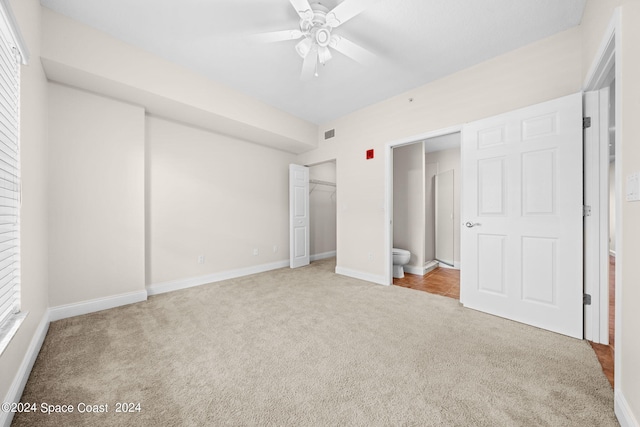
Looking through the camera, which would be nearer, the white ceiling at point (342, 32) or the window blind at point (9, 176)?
the window blind at point (9, 176)

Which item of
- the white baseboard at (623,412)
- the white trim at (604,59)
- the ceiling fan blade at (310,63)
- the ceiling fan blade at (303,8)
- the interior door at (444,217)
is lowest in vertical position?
the white baseboard at (623,412)

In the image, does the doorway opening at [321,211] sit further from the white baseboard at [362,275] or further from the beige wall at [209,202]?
the white baseboard at [362,275]

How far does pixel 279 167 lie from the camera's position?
467cm

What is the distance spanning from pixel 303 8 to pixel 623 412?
2930 millimetres

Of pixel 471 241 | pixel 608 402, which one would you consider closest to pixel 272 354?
pixel 608 402

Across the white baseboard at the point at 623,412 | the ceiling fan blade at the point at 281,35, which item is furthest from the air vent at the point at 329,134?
the white baseboard at the point at 623,412

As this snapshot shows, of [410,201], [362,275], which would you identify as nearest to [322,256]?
[362,275]

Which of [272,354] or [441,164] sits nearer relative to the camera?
[272,354]

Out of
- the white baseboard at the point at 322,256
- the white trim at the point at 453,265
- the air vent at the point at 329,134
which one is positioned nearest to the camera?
the air vent at the point at 329,134

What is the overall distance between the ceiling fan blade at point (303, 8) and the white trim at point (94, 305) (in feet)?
11.0

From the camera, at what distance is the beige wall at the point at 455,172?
15.1ft

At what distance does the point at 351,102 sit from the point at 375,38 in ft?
4.30

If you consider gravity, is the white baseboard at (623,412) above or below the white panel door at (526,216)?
below

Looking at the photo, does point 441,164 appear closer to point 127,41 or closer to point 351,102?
point 351,102
